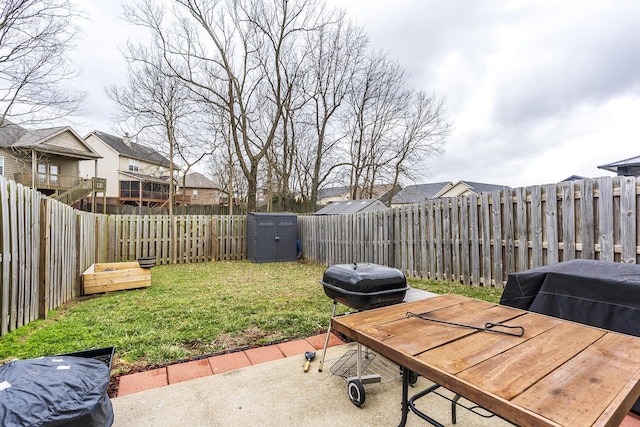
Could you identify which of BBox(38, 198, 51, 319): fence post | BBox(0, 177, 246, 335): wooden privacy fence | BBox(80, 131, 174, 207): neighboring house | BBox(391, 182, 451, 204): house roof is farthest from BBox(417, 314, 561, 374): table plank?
BBox(391, 182, 451, 204): house roof

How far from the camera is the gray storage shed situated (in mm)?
→ 9336

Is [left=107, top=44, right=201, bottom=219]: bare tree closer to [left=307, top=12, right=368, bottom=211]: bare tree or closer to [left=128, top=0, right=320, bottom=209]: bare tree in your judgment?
[left=128, top=0, right=320, bottom=209]: bare tree

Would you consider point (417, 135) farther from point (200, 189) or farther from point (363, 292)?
point (200, 189)

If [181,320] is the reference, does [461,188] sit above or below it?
above

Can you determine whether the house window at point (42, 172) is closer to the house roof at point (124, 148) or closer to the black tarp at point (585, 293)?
the house roof at point (124, 148)

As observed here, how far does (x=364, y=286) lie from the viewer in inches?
88.7

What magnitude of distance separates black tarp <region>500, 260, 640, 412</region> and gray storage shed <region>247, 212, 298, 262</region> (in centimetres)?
757

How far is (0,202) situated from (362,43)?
14881 millimetres

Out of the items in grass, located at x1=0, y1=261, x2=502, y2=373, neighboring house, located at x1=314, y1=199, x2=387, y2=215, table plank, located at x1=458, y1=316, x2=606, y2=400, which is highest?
neighboring house, located at x1=314, y1=199, x2=387, y2=215

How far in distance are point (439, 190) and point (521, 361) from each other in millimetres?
36910

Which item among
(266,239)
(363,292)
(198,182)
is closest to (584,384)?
(363,292)

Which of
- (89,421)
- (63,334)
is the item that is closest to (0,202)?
(63,334)

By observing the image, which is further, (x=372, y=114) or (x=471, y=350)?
(x=372, y=114)

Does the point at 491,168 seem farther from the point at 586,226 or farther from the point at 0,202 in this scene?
the point at 0,202
